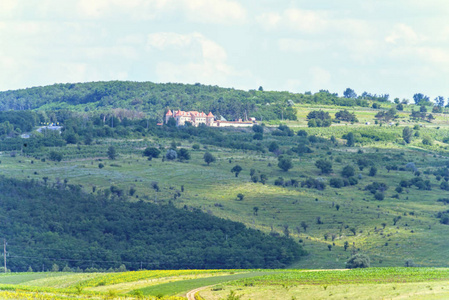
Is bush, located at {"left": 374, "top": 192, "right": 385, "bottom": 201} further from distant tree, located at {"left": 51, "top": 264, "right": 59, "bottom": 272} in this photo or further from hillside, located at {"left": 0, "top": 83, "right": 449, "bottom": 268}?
distant tree, located at {"left": 51, "top": 264, "right": 59, "bottom": 272}

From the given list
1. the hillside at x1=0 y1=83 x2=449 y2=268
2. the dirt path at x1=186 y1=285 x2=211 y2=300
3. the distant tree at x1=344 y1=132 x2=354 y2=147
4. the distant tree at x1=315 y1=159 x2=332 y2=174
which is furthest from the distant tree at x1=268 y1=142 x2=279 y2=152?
the dirt path at x1=186 y1=285 x2=211 y2=300

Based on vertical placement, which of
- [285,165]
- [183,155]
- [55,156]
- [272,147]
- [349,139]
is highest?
[349,139]

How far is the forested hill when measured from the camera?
85125mm

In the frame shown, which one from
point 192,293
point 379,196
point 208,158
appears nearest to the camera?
point 192,293

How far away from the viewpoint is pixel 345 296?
46.9 m

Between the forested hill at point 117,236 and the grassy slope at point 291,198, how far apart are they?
16.8 ft

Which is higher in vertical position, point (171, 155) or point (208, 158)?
point (171, 155)

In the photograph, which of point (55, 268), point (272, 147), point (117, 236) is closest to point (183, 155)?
point (272, 147)

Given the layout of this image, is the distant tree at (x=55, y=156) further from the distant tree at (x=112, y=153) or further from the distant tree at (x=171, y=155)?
the distant tree at (x=171, y=155)

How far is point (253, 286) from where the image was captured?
5297 cm

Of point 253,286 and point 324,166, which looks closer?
point 253,286

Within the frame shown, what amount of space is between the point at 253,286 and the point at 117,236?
46.4m

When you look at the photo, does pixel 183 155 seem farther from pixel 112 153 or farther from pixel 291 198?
pixel 291 198

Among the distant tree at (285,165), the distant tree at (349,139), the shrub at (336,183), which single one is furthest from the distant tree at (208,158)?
the distant tree at (349,139)
